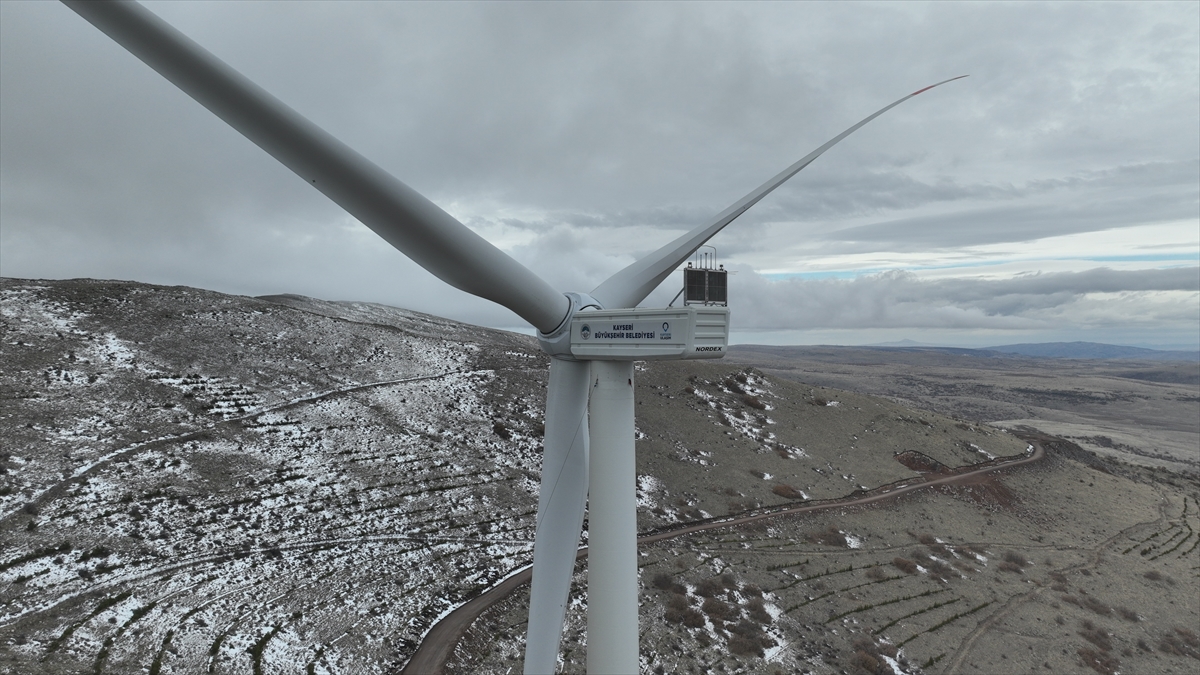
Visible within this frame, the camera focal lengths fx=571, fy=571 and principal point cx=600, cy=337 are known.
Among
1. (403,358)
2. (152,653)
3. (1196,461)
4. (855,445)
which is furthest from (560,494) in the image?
(1196,461)

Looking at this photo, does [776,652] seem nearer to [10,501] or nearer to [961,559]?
[961,559]

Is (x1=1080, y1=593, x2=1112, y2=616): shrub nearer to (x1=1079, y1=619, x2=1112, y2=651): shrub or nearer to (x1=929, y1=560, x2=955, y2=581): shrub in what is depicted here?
(x1=1079, y1=619, x2=1112, y2=651): shrub

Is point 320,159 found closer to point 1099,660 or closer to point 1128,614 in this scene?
point 1099,660

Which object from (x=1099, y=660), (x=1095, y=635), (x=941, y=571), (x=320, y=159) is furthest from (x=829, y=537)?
(x=320, y=159)

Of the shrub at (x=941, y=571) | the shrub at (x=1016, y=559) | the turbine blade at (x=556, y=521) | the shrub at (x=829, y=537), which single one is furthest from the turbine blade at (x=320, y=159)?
the shrub at (x=1016, y=559)

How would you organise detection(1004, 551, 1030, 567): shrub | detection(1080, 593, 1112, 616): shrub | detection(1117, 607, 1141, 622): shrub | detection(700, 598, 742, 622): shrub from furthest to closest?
detection(1004, 551, 1030, 567): shrub < detection(1080, 593, 1112, 616): shrub < detection(1117, 607, 1141, 622): shrub < detection(700, 598, 742, 622): shrub

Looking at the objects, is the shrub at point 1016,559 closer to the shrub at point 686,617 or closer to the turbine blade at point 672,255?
the shrub at point 686,617

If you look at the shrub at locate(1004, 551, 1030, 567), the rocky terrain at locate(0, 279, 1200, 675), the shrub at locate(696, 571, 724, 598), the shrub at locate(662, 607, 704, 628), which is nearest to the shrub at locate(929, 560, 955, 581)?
the rocky terrain at locate(0, 279, 1200, 675)
